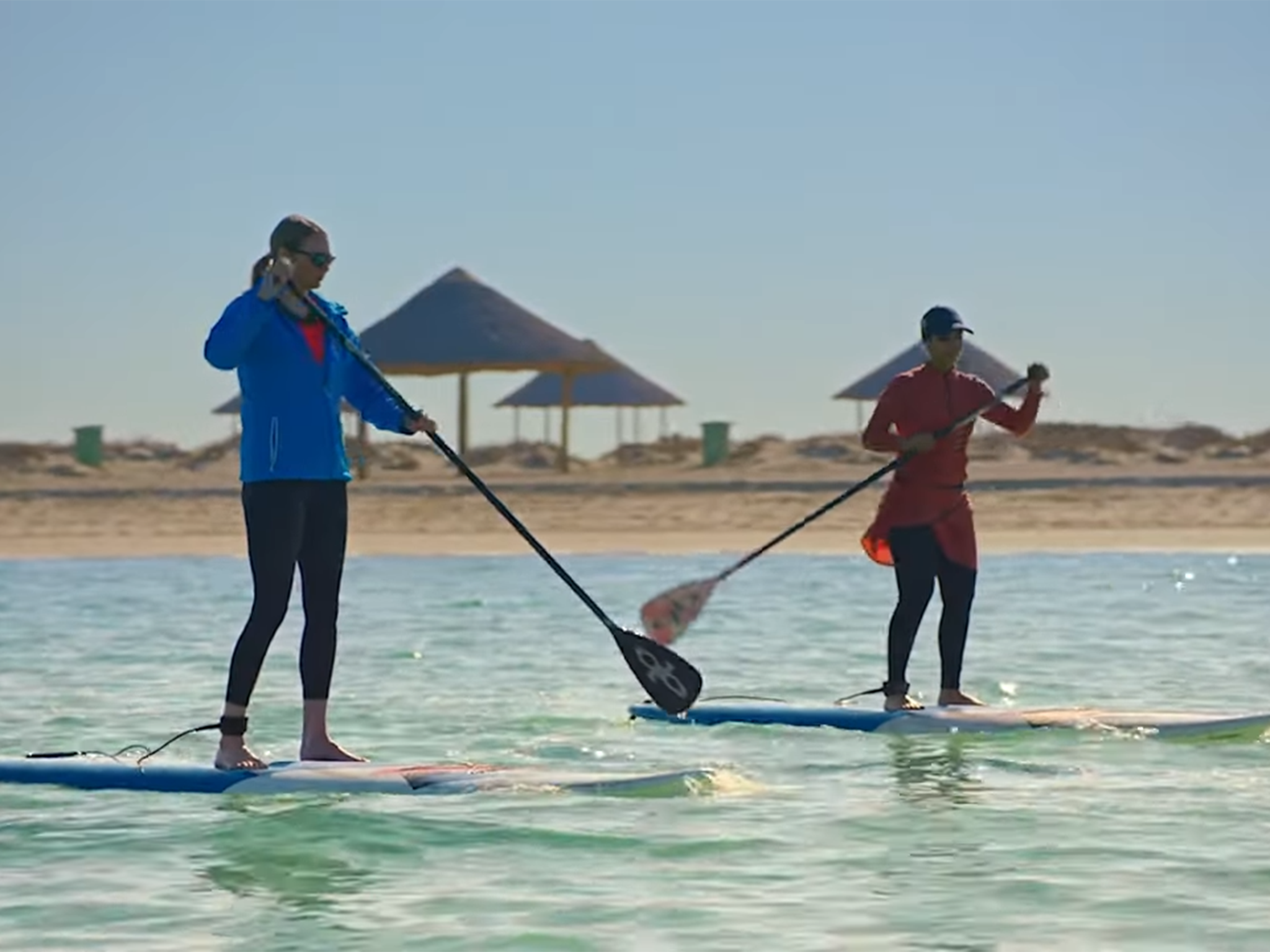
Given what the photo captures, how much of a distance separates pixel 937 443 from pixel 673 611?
1.13 meters

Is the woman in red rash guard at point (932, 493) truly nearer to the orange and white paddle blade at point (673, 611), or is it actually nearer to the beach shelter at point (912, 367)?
the orange and white paddle blade at point (673, 611)

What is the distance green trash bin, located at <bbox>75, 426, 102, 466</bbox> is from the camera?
3591 cm

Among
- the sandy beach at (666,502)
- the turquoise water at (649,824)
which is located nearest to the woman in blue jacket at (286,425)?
the turquoise water at (649,824)

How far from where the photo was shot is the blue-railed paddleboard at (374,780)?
695cm

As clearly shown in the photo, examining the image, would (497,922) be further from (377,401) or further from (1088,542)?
(1088,542)

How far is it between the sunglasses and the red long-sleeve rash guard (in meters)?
2.30

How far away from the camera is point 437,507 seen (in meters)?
27.4

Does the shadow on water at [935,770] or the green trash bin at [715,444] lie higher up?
the green trash bin at [715,444]

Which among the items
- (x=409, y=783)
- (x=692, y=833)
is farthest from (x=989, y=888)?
(x=409, y=783)

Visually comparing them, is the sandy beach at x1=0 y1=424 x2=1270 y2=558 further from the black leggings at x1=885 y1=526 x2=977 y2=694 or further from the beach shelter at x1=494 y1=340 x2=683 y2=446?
the black leggings at x1=885 y1=526 x2=977 y2=694

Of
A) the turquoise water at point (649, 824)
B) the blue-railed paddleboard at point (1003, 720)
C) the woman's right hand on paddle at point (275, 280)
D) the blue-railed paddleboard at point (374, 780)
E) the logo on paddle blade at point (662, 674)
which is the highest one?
the woman's right hand on paddle at point (275, 280)

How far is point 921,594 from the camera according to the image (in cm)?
855

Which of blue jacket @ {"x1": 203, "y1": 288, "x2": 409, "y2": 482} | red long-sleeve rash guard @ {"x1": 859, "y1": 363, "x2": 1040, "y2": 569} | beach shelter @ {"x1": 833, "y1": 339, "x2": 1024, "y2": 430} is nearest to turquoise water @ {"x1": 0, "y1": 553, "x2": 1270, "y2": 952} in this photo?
red long-sleeve rash guard @ {"x1": 859, "y1": 363, "x2": 1040, "y2": 569}

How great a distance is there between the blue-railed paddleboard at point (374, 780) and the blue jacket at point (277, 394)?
2.76 ft
